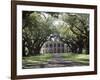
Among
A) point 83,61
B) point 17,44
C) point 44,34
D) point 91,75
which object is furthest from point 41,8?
point 91,75

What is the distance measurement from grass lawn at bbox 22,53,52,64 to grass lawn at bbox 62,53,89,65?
0.19 m

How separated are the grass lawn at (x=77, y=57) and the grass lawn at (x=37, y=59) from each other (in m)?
0.19

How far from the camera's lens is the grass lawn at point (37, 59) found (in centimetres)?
204

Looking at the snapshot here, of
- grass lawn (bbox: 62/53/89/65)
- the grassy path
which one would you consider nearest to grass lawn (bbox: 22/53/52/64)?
the grassy path

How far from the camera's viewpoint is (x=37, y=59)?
6.82ft

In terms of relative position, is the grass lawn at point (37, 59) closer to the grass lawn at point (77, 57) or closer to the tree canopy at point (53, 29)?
the tree canopy at point (53, 29)

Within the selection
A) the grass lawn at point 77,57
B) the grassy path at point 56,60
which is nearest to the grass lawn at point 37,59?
the grassy path at point 56,60

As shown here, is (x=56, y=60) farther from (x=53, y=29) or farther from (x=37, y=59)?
(x=53, y=29)

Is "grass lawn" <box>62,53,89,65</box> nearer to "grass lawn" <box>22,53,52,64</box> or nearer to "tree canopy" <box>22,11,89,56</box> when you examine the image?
"tree canopy" <box>22,11,89,56</box>

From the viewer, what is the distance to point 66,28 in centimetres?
217

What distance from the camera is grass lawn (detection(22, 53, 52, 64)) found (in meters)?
2.04

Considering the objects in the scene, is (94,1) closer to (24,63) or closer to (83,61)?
(83,61)

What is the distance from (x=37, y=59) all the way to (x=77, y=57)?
47 cm

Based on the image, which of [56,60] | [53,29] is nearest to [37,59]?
[56,60]
